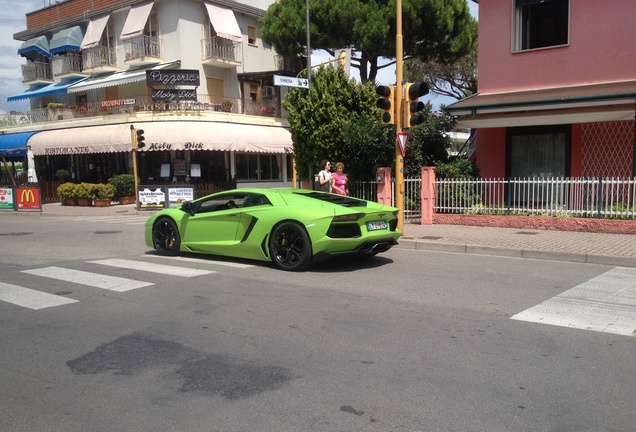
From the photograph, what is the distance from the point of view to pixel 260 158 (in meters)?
31.3

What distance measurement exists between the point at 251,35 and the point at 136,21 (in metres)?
6.57

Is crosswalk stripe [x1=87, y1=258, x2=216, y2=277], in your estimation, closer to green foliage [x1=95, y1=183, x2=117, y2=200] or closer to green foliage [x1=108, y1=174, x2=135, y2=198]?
green foliage [x1=95, y1=183, x2=117, y2=200]

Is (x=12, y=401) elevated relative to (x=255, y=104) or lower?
lower

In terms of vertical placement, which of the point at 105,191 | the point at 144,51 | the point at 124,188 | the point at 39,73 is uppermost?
the point at 39,73

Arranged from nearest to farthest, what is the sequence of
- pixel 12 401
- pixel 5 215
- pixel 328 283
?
→ pixel 12 401 → pixel 328 283 → pixel 5 215

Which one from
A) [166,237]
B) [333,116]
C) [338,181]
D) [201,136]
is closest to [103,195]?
[201,136]

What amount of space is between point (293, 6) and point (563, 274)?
22985 millimetres

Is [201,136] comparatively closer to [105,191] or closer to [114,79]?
[105,191]

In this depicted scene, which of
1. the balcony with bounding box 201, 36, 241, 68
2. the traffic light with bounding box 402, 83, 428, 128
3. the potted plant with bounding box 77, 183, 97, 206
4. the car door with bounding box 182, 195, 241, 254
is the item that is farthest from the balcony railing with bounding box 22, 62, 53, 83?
the traffic light with bounding box 402, 83, 428, 128

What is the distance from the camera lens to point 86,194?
84.5 feet

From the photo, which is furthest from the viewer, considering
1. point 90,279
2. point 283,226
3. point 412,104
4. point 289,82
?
point 289,82

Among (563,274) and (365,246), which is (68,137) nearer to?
(365,246)

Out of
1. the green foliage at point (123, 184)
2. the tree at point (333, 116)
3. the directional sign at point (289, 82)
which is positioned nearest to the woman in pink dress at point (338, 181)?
the tree at point (333, 116)

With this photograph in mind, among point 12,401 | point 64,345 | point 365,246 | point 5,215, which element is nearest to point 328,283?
point 365,246
